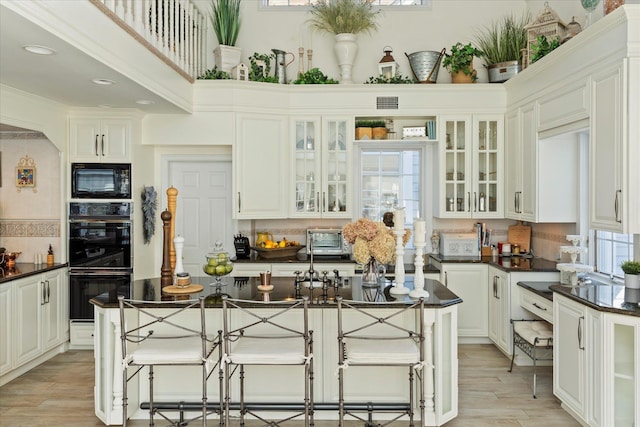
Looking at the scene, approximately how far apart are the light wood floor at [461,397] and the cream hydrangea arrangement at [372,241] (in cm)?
116

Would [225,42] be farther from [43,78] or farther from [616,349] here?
[616,349]

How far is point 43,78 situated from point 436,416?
3776 millimetres

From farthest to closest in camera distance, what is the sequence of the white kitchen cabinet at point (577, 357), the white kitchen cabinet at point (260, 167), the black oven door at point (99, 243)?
the white kitchen cabinet at point (260, 167) < the black oven door at point (99, 243) < the white kitchen cabinet at point (577, 357)

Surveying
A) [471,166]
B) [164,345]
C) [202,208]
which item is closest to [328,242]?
[202,208]

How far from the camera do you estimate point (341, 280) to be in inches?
157

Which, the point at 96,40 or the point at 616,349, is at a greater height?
the point at 96,40

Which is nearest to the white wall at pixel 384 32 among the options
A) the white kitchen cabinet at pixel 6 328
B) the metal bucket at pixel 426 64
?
the metal bucket at pixel 426 64

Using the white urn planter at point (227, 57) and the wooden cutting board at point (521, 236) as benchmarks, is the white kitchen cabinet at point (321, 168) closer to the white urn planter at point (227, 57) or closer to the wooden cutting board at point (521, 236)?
the white urn planter at point (227, 57)

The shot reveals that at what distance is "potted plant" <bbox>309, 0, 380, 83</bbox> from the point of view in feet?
19.1

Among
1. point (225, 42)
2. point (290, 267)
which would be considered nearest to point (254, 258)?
point (290, 267)

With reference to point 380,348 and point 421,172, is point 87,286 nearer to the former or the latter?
point 380,348

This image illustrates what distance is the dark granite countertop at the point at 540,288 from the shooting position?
4158 millimetres

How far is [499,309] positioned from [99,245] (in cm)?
407

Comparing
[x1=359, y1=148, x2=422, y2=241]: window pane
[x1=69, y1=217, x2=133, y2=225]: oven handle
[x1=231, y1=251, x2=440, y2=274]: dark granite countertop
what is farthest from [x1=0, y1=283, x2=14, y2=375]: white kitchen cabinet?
[x1=359, y1=148, x2=422, y2=241]: window pane
